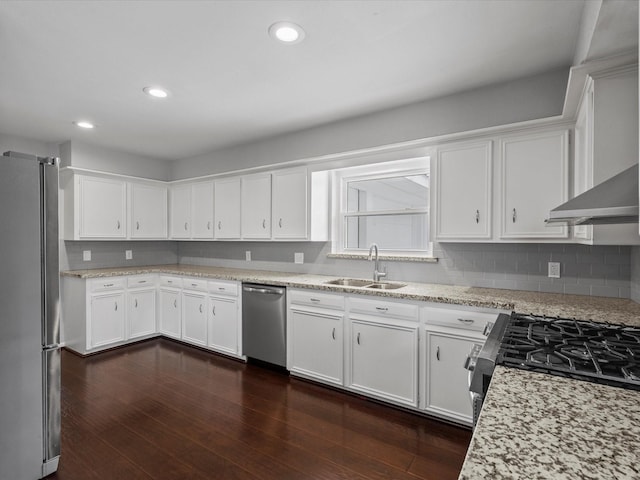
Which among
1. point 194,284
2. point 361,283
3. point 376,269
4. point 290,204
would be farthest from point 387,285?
point 194,284

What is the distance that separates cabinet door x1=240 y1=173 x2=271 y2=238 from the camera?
3.99 meters

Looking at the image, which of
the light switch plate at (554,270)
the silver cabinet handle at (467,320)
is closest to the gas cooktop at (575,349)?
the silver cabinet handle at (467,320)

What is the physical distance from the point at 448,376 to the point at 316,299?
1.22m

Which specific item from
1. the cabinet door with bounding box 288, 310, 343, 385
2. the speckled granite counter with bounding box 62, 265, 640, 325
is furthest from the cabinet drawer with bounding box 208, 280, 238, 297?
Answer: the cabinet door with bounding box 288, 310, 343, 385

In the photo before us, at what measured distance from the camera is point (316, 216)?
3.70 m

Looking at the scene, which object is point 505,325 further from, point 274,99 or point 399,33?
point 274,99

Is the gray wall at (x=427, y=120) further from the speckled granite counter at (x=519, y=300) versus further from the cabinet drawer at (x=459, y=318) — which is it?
the cabinet drawer at (x=459, y=318)

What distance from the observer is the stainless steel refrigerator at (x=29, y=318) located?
1.74 meters

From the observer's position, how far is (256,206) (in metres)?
4.10

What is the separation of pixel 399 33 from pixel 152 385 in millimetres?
3415

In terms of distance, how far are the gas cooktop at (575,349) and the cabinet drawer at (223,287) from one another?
2748 mm

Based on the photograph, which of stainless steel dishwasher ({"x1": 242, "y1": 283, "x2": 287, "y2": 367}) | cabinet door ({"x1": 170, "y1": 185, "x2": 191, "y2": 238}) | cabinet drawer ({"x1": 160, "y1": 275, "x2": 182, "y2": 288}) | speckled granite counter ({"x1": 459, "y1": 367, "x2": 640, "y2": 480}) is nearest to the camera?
speckled granite counter ({"x1": 459, "y1": 367, "x2": 640, "y2": 480})

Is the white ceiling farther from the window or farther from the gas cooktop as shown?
the gas cooktop

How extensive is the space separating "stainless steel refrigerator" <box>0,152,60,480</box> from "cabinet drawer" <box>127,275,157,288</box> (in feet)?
8.06
